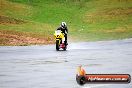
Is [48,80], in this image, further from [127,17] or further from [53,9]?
[53,9]

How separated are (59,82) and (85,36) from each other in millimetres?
36110

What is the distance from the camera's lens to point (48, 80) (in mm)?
13969

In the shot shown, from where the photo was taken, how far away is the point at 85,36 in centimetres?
4941

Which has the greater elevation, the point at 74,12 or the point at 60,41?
A: the point at 60,41

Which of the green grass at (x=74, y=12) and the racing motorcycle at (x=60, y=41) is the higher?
the racing motorcycle at (x=60, y=41)

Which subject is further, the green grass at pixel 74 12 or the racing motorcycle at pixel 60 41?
the green grass at pixel 74 12

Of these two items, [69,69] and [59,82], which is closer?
[59,82]

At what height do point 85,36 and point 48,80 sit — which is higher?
point 48,80

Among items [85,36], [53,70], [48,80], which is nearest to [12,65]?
[53,70]

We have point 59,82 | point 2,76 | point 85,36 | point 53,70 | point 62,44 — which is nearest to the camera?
point 59,82

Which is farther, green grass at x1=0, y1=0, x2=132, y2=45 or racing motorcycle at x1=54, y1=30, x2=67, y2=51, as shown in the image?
green grass at x1=0, y1=0, x2=132, y2=45

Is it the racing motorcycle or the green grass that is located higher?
the racing motorcycle

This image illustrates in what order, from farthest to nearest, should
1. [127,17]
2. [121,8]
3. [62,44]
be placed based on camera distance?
[121,8], [127,17], [62,44]

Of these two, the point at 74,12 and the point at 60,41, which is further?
the point at 74,12
